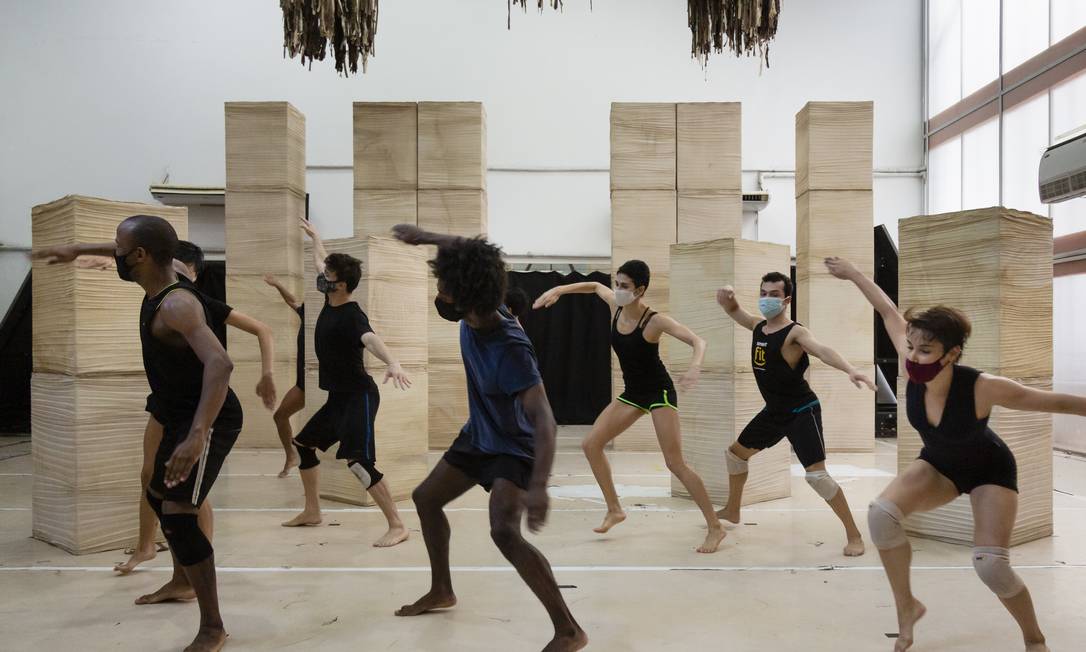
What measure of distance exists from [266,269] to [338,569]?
539cm

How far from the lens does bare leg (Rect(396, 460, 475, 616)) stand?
3170 millimetres

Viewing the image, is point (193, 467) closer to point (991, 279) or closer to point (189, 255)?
point (189, 255)

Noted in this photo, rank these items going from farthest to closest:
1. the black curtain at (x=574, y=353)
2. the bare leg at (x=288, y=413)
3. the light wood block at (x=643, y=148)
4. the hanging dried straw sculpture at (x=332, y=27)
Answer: the black curtain at (x=574, y=353)
the light wood block at (x=643, y=148)
the bare leg at (x=288, y=413)
the hanging dried straw sculpture at (x=332, y=27)

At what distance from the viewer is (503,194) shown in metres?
11.6

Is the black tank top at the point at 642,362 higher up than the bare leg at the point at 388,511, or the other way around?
the black tank top at the point at 642,362

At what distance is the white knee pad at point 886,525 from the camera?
2967 mm

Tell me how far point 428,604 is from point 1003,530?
232cm

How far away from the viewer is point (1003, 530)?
2850 millimetres

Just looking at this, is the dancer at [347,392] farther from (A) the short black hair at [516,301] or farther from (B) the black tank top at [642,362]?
(B) the black tank top at [642,362]

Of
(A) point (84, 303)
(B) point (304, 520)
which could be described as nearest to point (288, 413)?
(B) point (304, 520)

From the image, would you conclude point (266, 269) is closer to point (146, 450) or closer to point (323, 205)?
point (323, 205)

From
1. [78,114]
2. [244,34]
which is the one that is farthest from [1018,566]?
[78,114]

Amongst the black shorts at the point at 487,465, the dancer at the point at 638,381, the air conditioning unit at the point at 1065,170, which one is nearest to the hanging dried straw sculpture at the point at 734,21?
the dancer at the point at 638,381

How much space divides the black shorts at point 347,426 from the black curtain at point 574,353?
270 inches
